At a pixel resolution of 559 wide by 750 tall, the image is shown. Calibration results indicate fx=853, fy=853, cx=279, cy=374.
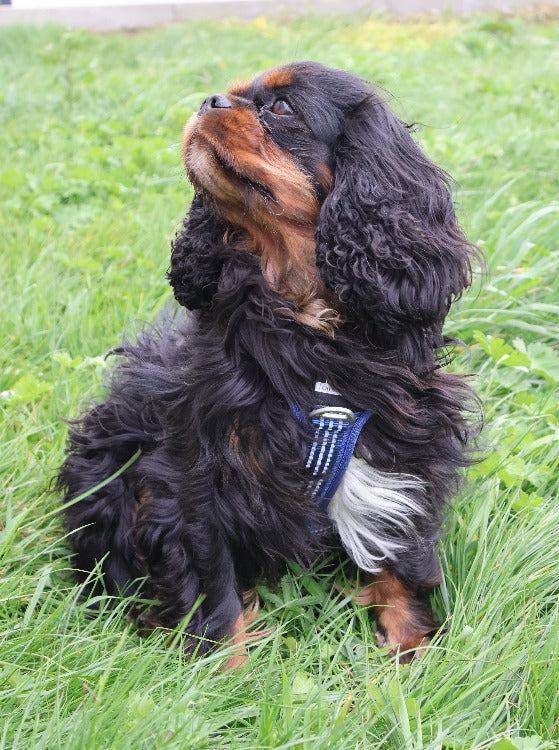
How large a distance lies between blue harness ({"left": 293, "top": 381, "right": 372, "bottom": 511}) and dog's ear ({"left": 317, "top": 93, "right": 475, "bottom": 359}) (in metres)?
0.20

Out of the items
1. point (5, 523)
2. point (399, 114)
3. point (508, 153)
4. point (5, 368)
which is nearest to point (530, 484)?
point (399, 114)

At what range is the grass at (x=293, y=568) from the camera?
1770 millimetres

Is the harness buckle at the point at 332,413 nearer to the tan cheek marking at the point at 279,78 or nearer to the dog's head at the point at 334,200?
the dog's head at the point at 334,200

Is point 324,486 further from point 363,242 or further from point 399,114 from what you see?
point 399,114

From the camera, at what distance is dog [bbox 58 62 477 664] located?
6.83 ft

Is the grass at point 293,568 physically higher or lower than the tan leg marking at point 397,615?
higher

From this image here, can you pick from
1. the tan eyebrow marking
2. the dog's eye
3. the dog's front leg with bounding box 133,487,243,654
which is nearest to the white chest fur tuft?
the dog's front leg with bounding box 133,487,243,654

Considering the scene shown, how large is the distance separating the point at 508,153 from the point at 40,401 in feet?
11.2

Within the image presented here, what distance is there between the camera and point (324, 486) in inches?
85.4

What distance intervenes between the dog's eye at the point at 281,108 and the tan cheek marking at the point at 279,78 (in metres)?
0.05

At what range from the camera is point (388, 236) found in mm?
2094

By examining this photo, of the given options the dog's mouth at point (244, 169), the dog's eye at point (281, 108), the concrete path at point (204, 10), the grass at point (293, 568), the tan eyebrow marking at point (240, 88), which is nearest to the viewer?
the grass at point (293, 568)

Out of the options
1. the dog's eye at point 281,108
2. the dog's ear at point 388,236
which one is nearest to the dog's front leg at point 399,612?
the dog's ear at point 388,236

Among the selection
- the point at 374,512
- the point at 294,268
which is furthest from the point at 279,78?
the point at 374,512
